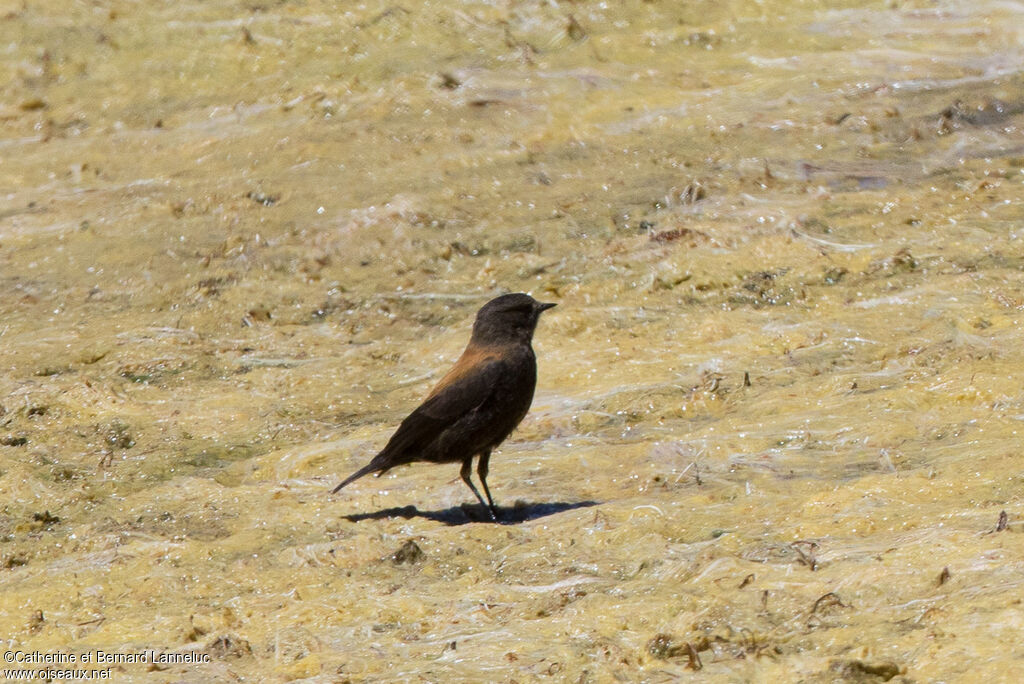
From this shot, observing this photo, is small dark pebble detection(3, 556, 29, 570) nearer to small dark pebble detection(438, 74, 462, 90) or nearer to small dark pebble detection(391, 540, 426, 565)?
small dark pebble detection(391, 540, 426, 565)

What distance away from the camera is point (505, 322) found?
7844mm

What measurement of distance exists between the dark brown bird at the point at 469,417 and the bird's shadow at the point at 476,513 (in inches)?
2.7

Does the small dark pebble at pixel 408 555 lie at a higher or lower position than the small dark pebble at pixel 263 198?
higher

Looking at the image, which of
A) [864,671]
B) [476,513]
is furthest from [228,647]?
[864,671]

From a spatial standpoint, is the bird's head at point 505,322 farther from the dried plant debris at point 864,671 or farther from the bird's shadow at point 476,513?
the dried plant debris at point 864,671

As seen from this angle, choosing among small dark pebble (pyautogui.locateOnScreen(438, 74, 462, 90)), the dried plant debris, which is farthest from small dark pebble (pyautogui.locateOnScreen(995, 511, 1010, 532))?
small dark pebble (pyautogui.locateOnScreen(438, 74, 462, 90))

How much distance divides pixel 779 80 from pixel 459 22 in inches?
132

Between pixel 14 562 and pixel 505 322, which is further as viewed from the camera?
pixel 505 322

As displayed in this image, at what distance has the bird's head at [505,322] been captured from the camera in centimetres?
779

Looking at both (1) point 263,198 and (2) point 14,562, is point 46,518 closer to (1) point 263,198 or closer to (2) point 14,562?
(2) point 14,562

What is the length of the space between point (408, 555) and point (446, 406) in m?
1.05

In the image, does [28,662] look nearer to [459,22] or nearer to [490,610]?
[490,610]

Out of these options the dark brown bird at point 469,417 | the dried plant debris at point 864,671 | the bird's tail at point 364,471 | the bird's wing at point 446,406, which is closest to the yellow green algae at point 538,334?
the dried plant debris at point 864,671

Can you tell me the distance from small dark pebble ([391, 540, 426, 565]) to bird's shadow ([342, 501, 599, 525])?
0.48 metres
